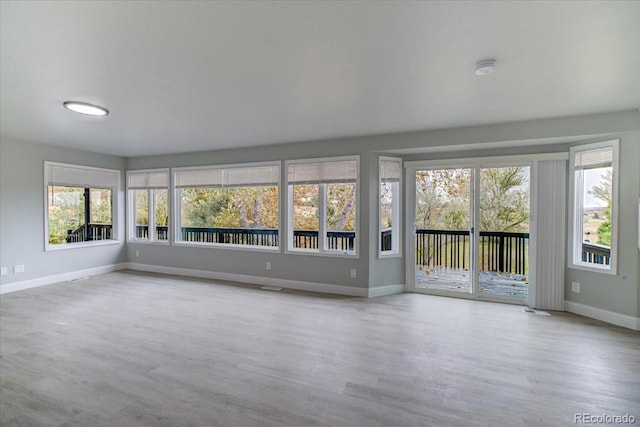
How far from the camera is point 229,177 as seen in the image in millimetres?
5477

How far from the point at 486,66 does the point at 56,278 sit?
6909 millimetres

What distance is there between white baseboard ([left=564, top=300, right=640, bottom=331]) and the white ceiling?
2.32 m

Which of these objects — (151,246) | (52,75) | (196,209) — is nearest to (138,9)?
(52,75)

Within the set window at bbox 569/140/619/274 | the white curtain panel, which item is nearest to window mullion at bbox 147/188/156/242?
the white curtain panel

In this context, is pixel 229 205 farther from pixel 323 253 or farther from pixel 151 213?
pixel 323 253

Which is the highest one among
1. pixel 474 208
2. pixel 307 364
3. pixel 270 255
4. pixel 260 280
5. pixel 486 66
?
pixel 486 66

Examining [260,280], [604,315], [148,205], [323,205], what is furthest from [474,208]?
[148,205]

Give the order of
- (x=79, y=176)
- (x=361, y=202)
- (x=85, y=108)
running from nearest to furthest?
(x=85, y=108)
(x=361, y=202)
(x=79, y=176)

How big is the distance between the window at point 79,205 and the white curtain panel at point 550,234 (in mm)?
7537

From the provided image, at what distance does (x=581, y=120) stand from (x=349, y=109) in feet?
8.84

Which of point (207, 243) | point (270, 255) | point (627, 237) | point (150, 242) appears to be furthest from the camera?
point (150, 242)

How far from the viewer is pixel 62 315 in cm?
366

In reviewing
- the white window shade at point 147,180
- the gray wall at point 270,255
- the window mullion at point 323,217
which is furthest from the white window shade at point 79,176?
the window mullion at point 323,217

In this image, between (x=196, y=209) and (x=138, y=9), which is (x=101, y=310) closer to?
(x=196, y=209)
